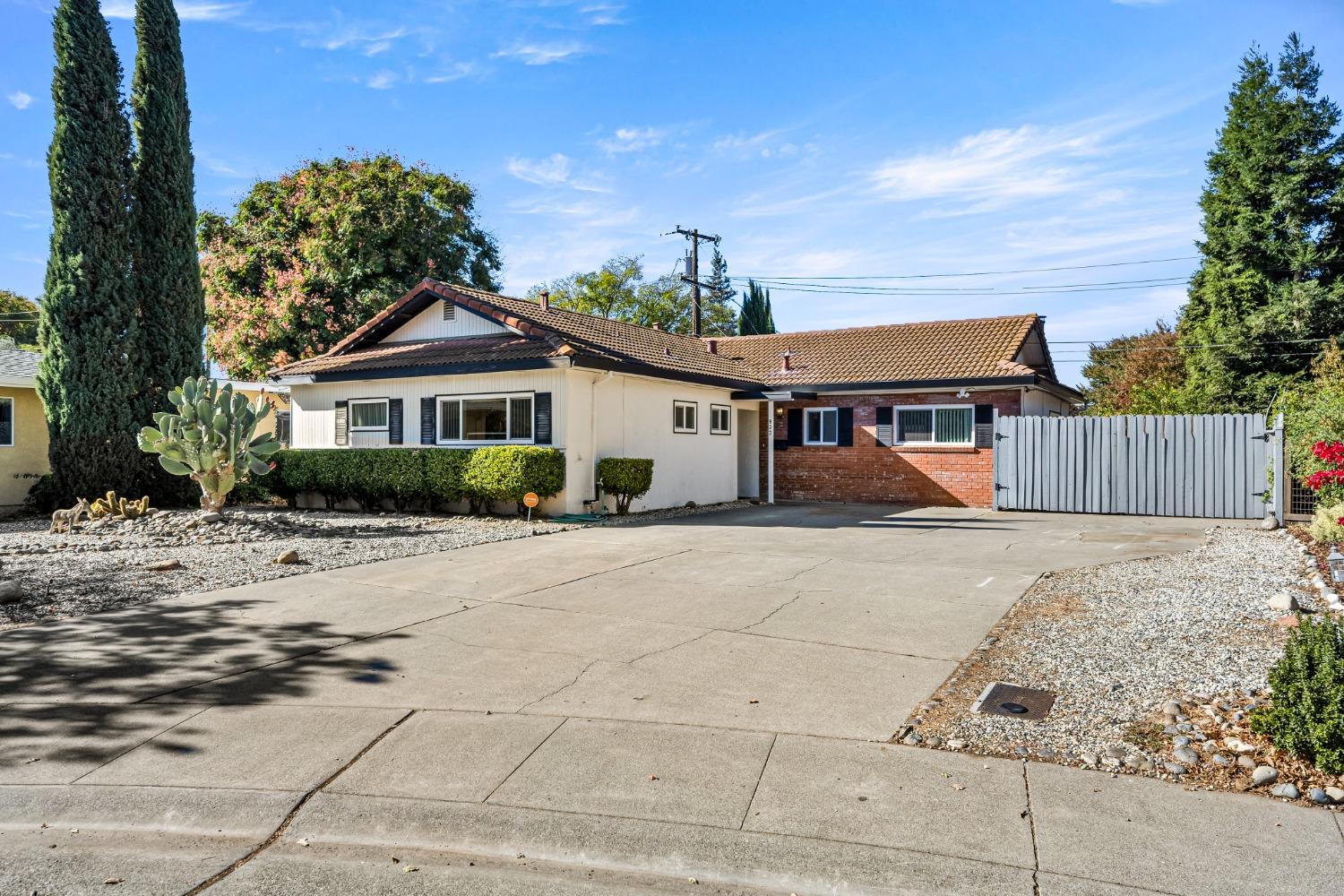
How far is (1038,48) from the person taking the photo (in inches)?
532

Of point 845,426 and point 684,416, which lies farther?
point 845,426

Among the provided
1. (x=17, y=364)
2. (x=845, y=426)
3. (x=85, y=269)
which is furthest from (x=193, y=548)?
(x=845, y=426)

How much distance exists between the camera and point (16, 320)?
38.2m

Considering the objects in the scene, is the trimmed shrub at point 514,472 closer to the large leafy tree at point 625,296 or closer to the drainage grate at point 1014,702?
the drainage grate at point 1014,702

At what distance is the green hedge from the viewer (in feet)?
48.0

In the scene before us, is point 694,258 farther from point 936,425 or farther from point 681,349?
point 936,425

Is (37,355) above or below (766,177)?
below

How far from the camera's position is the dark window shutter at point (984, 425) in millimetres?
18281

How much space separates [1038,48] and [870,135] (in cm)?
386

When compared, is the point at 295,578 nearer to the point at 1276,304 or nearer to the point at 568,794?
the point at 568,794

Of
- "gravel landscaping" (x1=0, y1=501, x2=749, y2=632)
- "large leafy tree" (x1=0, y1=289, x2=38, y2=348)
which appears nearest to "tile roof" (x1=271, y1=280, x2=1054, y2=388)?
"gravel landscaping" (x1=0, y1=501, x2=749, y2=632)

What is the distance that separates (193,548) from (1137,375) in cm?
3072

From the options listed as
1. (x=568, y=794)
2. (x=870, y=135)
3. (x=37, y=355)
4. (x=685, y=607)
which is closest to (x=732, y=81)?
(x=870, y=135)

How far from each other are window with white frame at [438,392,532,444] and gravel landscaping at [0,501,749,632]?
1.64 metres
